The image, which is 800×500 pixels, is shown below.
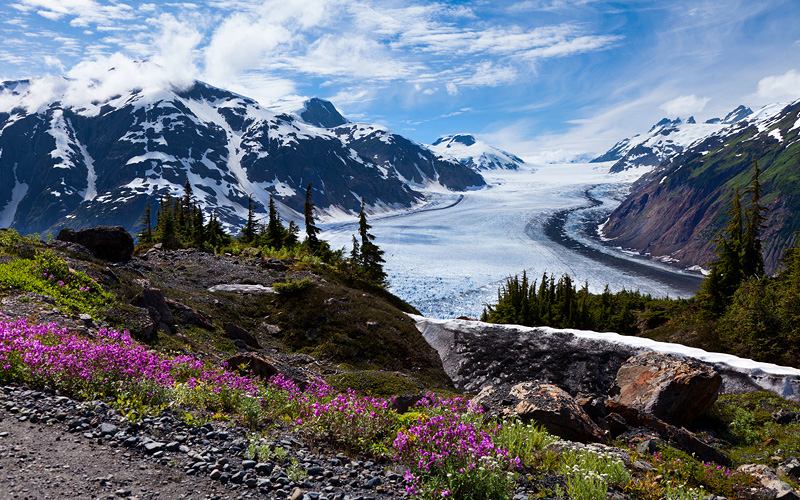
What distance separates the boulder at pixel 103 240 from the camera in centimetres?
2056

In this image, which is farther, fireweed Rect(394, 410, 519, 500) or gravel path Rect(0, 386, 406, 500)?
fireweed Rect(394, 410, 519, 500)

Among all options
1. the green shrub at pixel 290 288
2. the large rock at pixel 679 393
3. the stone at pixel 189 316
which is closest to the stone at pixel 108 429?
the stone at pixel 189 316

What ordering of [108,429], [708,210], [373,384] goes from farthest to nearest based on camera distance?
[708,210], [373,384], [108,429]

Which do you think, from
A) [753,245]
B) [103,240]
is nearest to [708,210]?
[753,245]

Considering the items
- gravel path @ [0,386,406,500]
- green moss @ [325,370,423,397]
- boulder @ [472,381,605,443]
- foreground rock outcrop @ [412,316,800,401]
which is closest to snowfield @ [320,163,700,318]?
foreground rock outcrop @ [412,316,800,401]

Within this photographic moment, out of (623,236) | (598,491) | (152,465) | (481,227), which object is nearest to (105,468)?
(152,465)

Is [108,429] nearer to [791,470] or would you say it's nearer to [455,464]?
[455,464]

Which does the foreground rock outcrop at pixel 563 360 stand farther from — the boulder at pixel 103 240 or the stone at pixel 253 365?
the boulder at pixel 103 240

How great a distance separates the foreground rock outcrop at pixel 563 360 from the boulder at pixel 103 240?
16360mm

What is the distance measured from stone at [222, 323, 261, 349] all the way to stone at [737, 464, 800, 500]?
1418cm

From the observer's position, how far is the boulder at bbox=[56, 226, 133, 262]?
810 inches

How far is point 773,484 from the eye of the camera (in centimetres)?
566

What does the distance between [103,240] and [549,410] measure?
22117mm

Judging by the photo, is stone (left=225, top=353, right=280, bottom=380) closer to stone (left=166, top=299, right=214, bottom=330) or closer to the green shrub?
stone (left=166, top=299, right=214, bottom=330)
